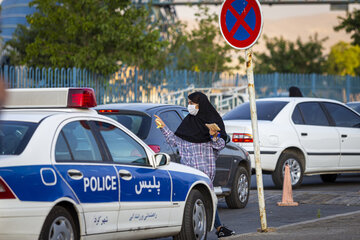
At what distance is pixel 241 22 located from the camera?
8.82 metres

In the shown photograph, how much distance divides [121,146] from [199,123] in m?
2.02

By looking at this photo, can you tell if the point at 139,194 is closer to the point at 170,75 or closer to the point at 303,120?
the point at 303,120

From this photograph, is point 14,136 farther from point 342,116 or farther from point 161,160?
point 342,116

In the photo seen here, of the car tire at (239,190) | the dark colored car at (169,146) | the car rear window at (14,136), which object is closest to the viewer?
the car rear window at (14,136)

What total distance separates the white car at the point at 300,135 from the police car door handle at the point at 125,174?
269 inches

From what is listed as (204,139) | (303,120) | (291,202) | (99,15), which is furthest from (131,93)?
(204,139)

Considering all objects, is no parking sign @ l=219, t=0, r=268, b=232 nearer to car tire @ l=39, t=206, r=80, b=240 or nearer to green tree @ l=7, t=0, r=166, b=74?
car tire @ l=39, t=206, r=80, b=240

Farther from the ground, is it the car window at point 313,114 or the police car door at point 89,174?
the car window at point 313,114

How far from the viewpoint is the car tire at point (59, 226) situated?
5684 mm

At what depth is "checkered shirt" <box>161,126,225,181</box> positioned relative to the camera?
29.3 ft

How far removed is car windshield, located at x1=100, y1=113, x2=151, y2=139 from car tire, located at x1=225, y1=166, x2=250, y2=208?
2.19 meters

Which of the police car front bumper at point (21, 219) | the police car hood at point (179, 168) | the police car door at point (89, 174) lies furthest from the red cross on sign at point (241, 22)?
the police car front bumper at point (21, 219)

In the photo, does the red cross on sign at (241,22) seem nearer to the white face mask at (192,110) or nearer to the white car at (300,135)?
the white face mask at (192,110)

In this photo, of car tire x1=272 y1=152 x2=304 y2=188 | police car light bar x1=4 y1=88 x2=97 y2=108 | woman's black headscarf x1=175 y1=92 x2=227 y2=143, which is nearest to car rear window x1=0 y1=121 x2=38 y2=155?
police car light bar x1=4 y1=88 x2=97 y2=108
